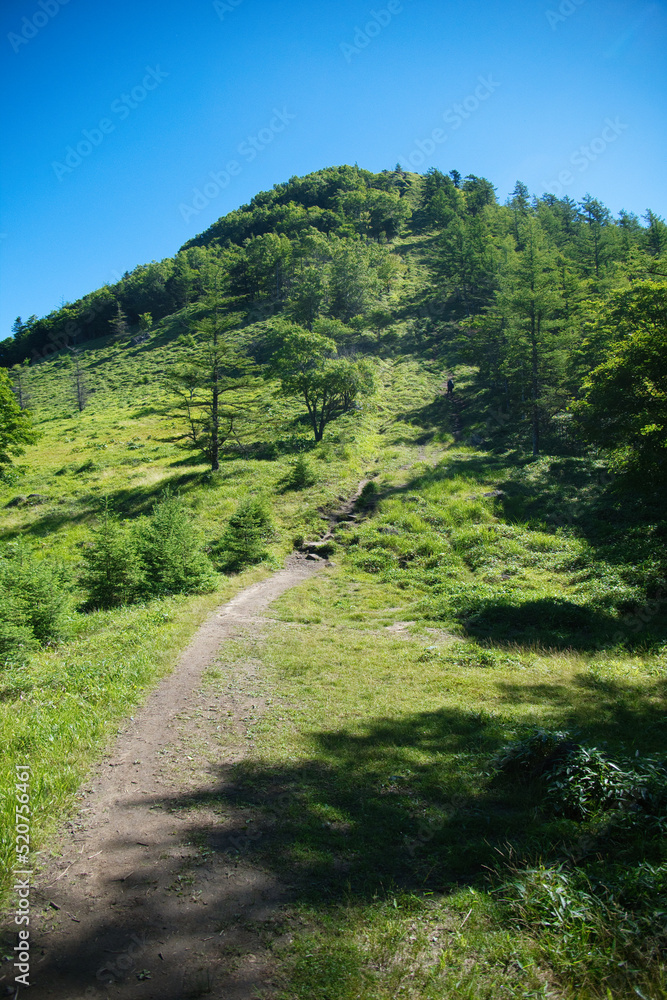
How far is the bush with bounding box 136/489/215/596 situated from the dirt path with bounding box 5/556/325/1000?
9685 mm

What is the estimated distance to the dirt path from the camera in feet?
10.4

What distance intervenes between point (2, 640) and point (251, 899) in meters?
9.17

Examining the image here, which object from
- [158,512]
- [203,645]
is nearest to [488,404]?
[158,512]

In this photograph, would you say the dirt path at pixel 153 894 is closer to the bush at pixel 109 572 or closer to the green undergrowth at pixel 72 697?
the green undergrowth at pixel 72 697

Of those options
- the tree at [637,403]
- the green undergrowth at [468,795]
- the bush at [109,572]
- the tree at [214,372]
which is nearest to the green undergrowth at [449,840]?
the green undergrowth at [468,795]

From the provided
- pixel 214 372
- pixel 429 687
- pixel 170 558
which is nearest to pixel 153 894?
pixel 429 687

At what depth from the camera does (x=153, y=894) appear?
3865 mm

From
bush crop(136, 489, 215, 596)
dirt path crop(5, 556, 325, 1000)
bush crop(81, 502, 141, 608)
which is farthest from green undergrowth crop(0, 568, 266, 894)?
bush crop(136, 489, 215, 596)

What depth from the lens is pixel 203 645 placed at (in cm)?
1095

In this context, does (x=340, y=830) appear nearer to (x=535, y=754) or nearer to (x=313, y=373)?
(x=535, y=754)

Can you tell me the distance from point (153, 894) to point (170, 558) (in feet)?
42.5

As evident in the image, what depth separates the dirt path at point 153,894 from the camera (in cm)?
316

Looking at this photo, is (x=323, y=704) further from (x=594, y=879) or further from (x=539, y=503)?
(x=539, y=503)

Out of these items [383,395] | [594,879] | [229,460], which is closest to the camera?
[594,879]
